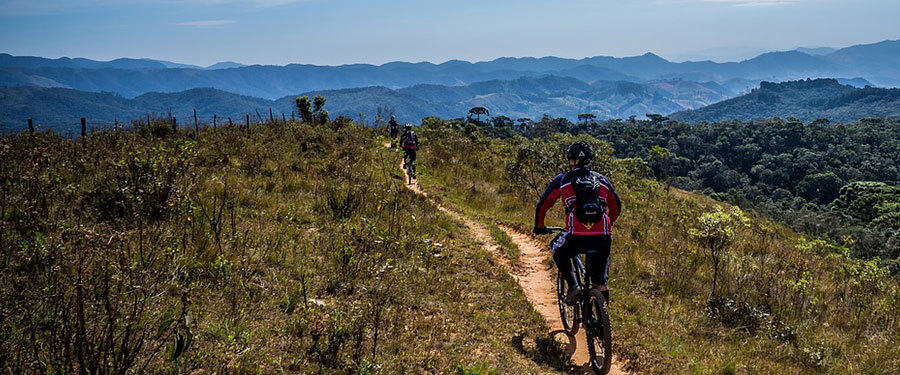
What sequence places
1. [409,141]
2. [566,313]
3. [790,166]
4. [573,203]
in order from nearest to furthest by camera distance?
1. [573,203]
2. [566,313]
3. [409,141]
4. [790,166]

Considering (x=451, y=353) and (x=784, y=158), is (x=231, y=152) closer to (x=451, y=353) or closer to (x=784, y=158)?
(x=451, y=353)

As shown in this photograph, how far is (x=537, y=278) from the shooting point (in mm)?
8305

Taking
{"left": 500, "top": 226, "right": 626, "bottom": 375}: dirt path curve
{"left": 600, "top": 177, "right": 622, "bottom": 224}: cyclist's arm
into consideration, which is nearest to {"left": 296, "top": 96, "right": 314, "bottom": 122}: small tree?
{"left": 500, "top": 226, "right": 626, "bottom": 375}: dirt path curve

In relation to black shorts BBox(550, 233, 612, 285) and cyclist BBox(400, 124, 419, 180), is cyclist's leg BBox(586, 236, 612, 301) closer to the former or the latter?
black shorts BBox(550, 233, 612, 285)

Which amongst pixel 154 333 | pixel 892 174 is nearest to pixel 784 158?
pixel 892 174

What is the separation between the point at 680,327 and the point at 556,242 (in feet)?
8.60

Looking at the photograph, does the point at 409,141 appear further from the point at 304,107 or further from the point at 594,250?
the point at 304,107

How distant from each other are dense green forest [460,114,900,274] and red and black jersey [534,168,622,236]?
56.3m

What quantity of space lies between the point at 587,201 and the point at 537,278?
12.7 ft

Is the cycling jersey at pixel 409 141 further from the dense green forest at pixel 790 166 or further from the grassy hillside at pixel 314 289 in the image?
the dense green forest at pixel 790 166

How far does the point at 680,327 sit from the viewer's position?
6.34 m

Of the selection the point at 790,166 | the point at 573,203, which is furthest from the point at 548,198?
the point at 790,166

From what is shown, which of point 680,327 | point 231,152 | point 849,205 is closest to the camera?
point 680,327

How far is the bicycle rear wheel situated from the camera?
473 cm
